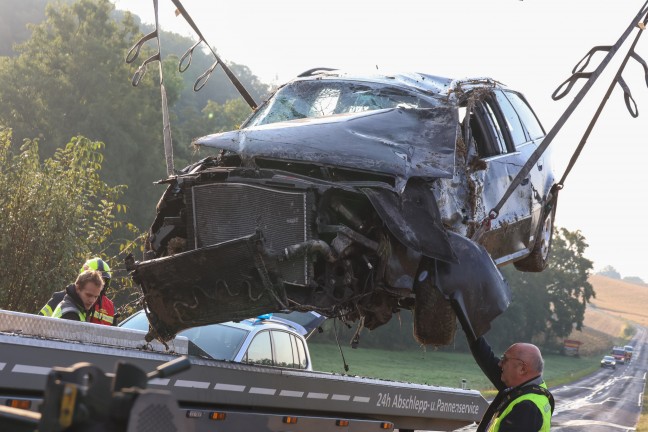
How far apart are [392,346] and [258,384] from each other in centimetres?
7080

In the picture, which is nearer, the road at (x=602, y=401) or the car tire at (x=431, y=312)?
the car tire at (x=431, y=312)

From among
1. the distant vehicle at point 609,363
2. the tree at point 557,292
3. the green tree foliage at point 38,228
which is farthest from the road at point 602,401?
the green tree foliage at point 38,228

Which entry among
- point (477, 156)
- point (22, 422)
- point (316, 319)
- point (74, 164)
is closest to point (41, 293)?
point (74, 164)

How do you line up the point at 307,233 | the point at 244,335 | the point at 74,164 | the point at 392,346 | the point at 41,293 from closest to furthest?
the point at 307,233 → the point at 244,335 → the point at 41,293 → the point at 74,164 → the point at 392,346

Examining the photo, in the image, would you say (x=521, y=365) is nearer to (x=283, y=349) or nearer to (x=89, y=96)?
(x=283, y=349)

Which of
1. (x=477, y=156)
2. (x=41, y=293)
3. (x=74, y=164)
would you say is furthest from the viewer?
(x=74, y=164)

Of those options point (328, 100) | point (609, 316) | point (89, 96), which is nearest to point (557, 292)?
point (89, 96)

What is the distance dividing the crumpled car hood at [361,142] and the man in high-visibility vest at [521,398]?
1.33m

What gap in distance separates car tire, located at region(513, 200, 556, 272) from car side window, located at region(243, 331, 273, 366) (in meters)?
2.53

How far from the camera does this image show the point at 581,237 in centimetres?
10700

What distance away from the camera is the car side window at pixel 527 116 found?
1016 cm

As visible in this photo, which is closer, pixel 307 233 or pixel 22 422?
pixel 22 422

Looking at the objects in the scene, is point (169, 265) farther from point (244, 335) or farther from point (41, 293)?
point (41, 293)

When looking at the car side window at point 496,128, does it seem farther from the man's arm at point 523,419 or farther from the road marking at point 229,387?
the man's arm at point 523,419
